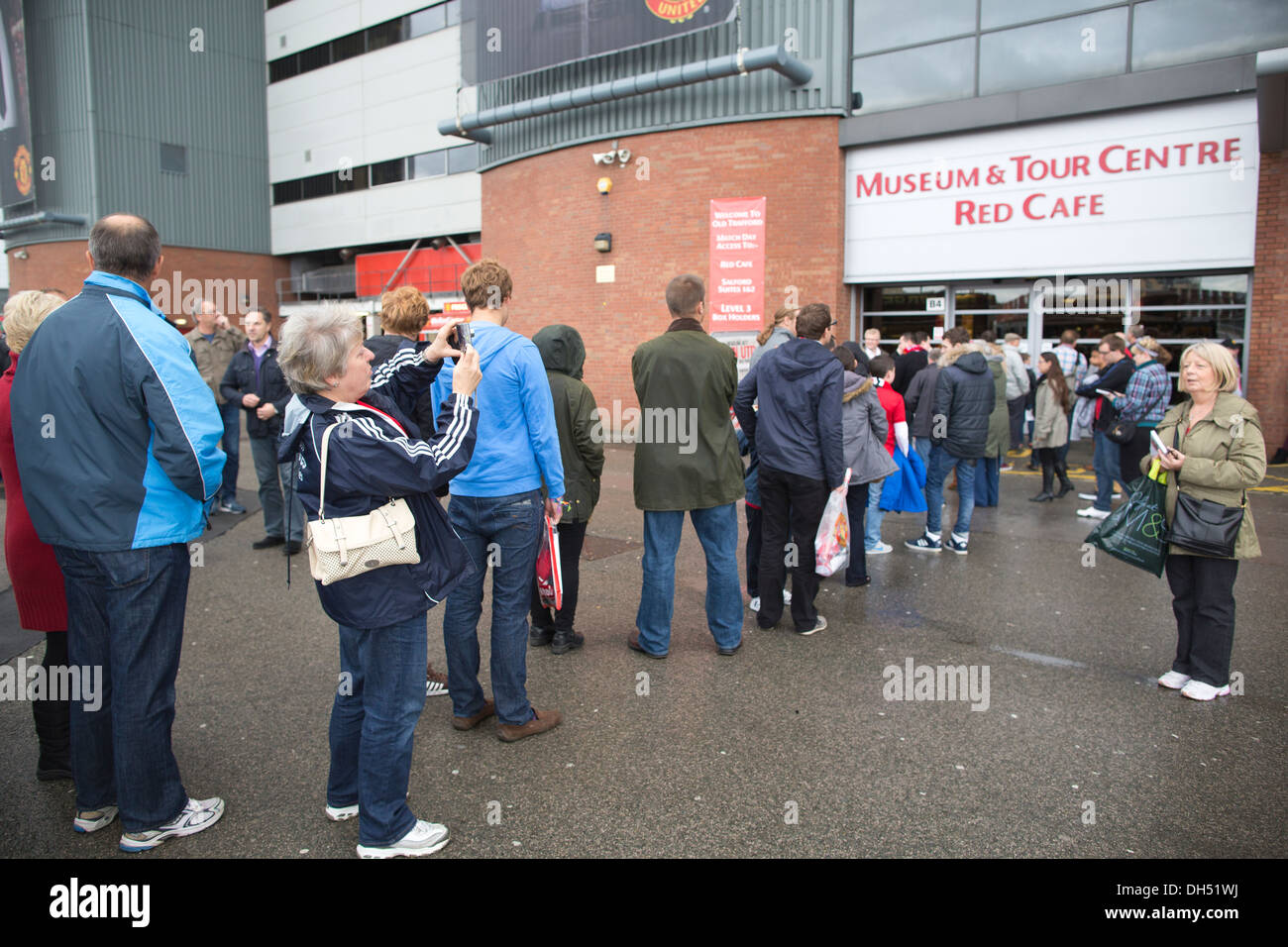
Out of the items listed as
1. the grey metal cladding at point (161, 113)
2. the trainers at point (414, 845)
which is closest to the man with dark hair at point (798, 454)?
the trainers at point (414, 845)

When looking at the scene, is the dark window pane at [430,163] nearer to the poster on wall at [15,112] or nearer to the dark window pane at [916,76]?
the poster on wall at [15,112]

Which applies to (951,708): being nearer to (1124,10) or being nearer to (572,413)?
(572,413)

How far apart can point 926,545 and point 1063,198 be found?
7.36m

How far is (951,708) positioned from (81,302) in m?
4.07

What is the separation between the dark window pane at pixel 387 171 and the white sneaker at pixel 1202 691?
25.3 metres

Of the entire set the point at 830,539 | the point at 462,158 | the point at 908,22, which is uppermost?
the point at 462,158

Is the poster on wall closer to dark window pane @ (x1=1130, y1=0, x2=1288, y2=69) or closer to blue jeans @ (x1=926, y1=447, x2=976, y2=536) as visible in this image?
dark window pane @ (x1=1130, y1=0, x2=1288, y2=69)

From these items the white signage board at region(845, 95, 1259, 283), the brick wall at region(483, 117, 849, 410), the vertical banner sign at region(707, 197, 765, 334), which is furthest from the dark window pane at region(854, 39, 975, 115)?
the vertical banner sign at region(707, 197, 765, 334)

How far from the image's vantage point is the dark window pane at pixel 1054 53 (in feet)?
38.6

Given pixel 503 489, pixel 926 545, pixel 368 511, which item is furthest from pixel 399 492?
pixel 926 545

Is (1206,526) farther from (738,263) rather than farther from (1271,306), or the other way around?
(738,263)

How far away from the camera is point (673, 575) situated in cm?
486

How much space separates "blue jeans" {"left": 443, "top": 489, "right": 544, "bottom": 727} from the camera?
12.4 ft

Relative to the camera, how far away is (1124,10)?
11.6 metres
